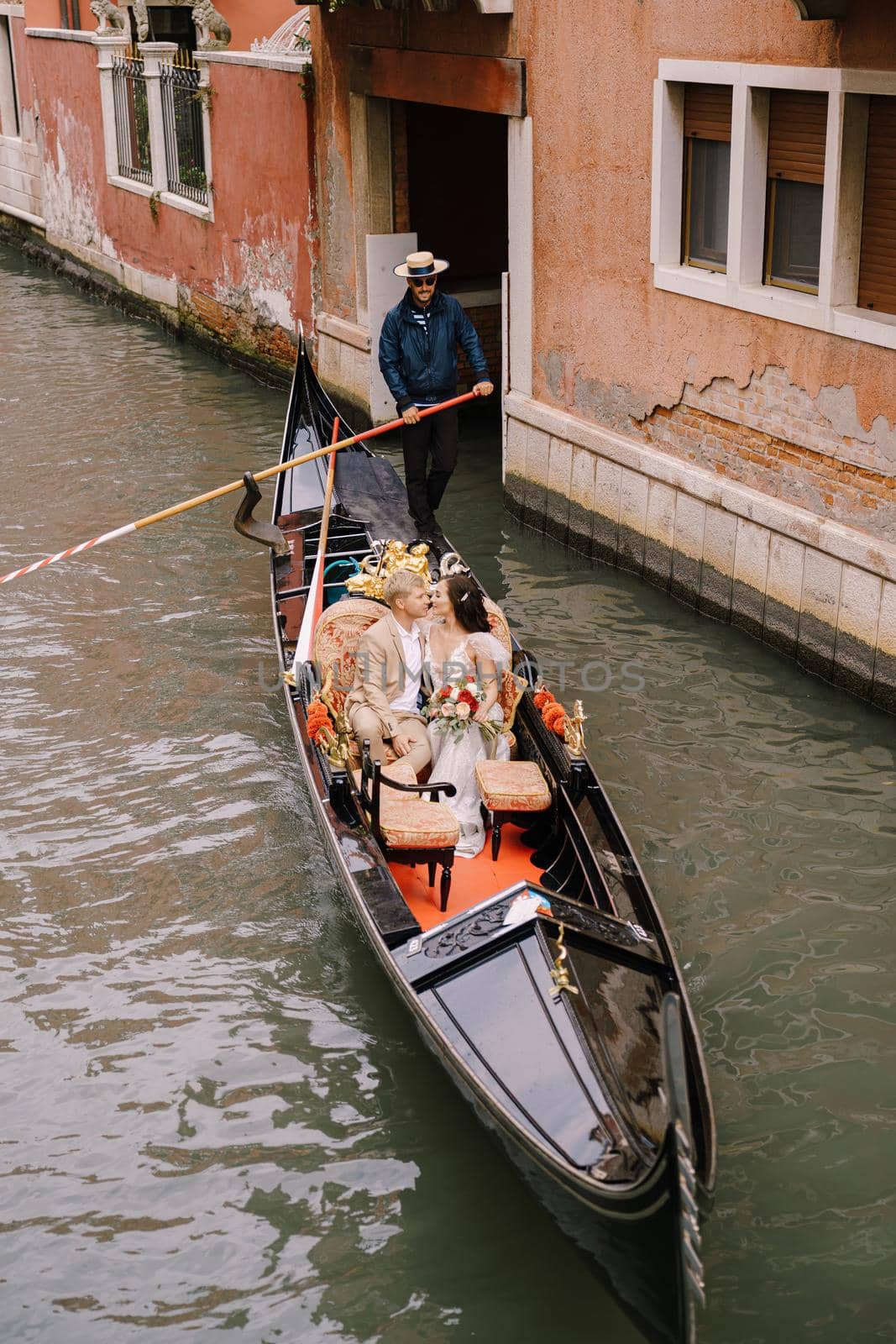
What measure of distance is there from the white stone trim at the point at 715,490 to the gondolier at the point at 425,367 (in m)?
0.50

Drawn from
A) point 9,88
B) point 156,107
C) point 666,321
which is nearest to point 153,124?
point 156,107

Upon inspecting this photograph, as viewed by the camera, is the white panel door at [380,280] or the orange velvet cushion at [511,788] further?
the white panel door at [380,280]

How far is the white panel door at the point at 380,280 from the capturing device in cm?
919

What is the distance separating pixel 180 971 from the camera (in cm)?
423

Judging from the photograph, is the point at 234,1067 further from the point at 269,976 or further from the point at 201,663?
the point at 201,663

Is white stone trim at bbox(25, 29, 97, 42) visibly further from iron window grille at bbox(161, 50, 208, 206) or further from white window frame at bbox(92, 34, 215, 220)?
iron window grille at bbox(161, 50, 208, 206)

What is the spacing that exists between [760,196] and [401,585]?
2.44 metres

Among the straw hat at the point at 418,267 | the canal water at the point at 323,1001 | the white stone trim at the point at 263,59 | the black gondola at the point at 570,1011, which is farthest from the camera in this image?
the white stone trim at the point at 263,59

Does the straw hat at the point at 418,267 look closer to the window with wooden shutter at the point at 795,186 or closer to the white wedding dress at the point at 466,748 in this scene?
the window with wooden shutter at the point at 795,186

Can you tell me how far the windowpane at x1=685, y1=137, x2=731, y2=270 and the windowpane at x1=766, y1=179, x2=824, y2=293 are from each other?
A: 1.00 feet

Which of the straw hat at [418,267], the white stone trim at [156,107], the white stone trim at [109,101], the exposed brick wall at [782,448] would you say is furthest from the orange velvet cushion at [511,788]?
the white stone trim at [109,101]

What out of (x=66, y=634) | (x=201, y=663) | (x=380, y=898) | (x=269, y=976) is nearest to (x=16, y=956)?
(x=269, y=976)

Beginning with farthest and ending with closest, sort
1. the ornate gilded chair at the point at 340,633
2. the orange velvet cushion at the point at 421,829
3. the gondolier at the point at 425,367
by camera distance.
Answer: the gondolier at the point at 425,367, the ornate gilded chair at the point at 340,633, the orange velvet cushion at the point at 421,829

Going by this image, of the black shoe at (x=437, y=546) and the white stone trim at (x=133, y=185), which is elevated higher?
the white stone trim at (x=133, y=185)
